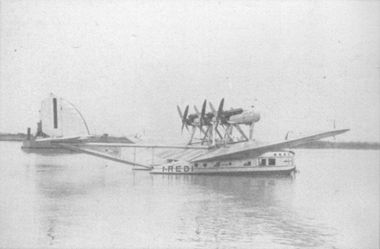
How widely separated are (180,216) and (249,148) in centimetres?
1241

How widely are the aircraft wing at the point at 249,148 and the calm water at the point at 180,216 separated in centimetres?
342

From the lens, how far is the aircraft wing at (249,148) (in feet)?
80.5

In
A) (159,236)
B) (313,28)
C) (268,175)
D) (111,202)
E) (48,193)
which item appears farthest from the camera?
(268,175)

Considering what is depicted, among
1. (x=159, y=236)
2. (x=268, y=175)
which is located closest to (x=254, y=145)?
(x=268, y=175)

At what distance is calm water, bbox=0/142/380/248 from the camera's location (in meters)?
10.7

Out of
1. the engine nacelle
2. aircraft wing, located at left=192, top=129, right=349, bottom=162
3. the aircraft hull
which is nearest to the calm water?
aircraft wing, located at left=192, top=129, right=349, bottom=162

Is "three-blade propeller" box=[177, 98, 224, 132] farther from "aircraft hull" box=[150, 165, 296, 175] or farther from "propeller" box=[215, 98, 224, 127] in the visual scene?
"aircraft hull" box=[150, 165, 296, 175]

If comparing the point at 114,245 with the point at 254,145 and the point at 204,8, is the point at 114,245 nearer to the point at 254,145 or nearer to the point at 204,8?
the point at 204,8

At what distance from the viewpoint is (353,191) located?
2177cm

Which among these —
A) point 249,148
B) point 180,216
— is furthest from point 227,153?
point 180,216

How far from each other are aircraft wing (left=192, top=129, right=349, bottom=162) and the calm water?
11.2 feet

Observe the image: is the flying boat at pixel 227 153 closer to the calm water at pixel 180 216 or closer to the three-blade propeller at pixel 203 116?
the three-blade propeller at pixel 203 116

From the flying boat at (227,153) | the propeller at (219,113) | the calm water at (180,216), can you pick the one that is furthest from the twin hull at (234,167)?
the calm water at (180,216)

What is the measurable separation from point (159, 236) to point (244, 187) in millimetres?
11147
